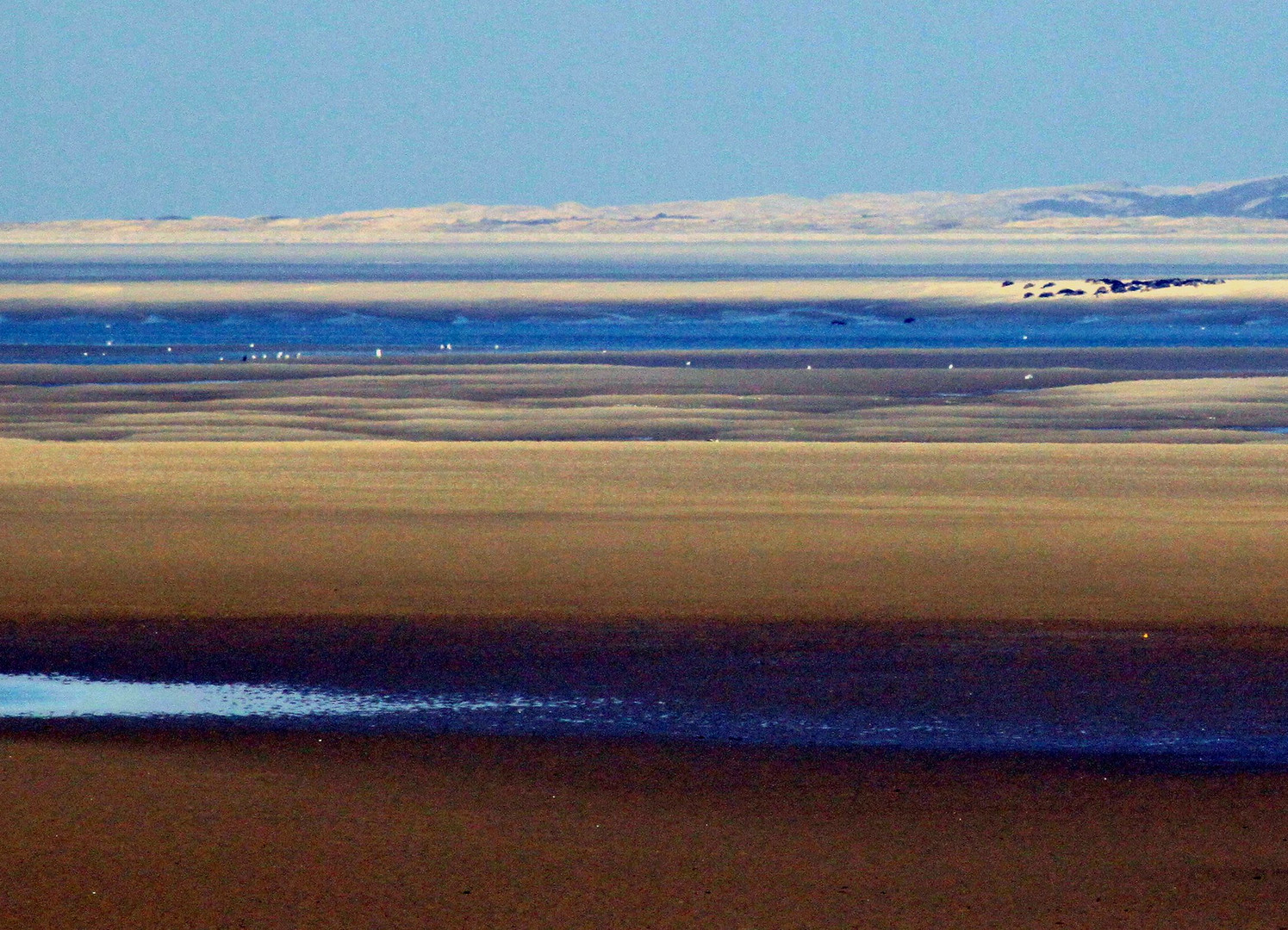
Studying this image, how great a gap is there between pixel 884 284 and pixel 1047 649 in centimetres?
5765

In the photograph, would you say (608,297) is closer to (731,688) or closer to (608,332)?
(608,332)

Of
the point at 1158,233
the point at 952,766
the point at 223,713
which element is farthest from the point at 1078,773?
the point at 1158,233

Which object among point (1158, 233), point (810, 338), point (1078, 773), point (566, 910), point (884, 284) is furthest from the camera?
point (1158, 233)

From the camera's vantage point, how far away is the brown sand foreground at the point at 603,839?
18.1 feet

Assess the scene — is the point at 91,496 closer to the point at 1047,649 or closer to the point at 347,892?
the point at 1047,649

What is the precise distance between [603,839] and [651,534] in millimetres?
6150

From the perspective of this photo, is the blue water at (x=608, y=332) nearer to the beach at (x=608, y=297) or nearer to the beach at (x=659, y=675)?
the beach at (x=608, y=297)

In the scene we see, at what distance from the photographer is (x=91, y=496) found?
14172 mm

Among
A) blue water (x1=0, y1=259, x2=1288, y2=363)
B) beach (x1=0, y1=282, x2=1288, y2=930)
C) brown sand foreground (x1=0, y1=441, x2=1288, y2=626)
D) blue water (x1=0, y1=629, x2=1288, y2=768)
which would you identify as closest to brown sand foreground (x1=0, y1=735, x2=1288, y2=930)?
beach (x1=0, y1=282, x2=1288, y2=930)

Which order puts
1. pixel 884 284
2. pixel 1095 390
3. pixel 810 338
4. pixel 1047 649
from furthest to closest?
pixel 884 284 → pixel 810 338 → pixel 1095 390 → pixel 1047 649

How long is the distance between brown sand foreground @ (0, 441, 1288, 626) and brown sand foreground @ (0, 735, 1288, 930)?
271 centimetres

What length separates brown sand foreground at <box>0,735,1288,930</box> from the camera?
5.52 meters

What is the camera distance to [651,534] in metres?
12.3

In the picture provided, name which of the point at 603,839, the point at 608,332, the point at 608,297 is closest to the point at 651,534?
the point at 603,839
